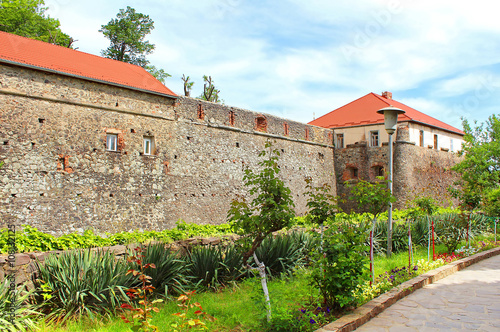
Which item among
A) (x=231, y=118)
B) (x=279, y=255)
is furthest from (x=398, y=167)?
(x=279, y=255)

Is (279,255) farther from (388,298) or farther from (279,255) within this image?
(388,298)

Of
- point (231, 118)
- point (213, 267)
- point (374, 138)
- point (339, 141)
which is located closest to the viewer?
point (213, 267)

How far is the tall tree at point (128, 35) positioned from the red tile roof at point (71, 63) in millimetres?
13840

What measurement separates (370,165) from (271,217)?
62.6ft

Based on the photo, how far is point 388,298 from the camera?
620 cm

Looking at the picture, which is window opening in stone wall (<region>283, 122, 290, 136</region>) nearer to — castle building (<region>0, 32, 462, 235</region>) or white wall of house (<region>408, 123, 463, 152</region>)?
castle building (<region>0, 32, 462, 235</region>)

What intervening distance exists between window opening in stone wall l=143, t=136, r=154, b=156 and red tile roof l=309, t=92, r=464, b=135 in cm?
1358

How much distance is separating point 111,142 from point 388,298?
1127 centimetres

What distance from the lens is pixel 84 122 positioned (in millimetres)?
13680

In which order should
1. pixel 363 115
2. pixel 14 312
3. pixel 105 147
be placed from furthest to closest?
pixel 363 115 < pixel 105 147 < pixel 14 312

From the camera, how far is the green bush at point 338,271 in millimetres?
5484

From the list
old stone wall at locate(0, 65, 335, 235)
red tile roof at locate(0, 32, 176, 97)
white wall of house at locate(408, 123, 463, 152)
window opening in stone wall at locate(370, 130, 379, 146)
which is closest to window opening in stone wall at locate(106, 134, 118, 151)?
old stone wall at locate(0, 65, 335, 235)

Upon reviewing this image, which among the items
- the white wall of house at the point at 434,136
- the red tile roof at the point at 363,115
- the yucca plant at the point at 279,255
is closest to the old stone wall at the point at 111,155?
the yucca plant at the point at 279,255

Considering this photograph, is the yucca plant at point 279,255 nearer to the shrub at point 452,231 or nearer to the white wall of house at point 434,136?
the shrub at point 452,231
